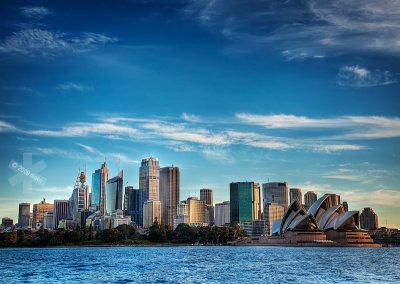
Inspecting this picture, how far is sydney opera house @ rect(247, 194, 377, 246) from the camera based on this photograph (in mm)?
173125

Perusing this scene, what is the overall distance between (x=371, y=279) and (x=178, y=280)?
62.9 feet

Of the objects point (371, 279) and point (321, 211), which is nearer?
point (371, 279)

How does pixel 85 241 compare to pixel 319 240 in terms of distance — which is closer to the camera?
pixel 319 240

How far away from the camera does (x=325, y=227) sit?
17788 cm

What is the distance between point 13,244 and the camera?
183 m

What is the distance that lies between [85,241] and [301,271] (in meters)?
137

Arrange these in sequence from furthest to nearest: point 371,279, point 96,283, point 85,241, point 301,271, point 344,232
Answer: point 85,241 → point 344,232 → point 301,271 → point 371,279 → point 96,283

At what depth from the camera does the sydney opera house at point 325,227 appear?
173 metres

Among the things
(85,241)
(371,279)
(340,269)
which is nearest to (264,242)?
(85,241)

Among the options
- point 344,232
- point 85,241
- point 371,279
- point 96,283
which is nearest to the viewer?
point 96,283

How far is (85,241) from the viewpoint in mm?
188375

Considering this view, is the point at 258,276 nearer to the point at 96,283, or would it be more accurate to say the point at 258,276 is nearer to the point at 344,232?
the point at 96,283

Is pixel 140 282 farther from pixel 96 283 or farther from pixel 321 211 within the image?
pixel 321 211

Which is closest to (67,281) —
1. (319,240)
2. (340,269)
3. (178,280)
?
(178,280)
